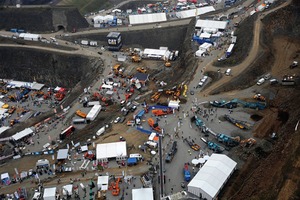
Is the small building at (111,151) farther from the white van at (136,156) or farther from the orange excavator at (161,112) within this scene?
the orange excavator at (161,112)

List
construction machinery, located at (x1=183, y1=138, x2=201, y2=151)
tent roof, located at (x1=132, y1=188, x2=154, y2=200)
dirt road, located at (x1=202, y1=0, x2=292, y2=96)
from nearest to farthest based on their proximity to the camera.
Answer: tent roof, located at (x1=132, y1=188, x2=154, y2=200), construction machinery, located at (x1=183, y1=138, x2=201, y2=151), dirt road, located at (x1=202, y1=0, x2=292, y2=96)

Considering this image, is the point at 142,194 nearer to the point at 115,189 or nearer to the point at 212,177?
the point at 115,189

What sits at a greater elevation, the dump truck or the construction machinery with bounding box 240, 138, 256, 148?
the dump truck

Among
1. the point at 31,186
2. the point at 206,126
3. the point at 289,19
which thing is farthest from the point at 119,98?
the point at 289,19

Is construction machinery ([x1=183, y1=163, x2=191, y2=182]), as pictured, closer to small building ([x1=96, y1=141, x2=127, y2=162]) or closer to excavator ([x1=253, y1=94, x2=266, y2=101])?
small building ([x1=96, y1=141, x2=127, y2=162])

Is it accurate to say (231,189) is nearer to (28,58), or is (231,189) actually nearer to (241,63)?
(241,63)

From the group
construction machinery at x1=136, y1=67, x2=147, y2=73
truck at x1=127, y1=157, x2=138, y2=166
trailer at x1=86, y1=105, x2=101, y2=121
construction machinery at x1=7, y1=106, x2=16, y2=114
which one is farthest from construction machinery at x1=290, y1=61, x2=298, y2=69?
construction machinery at x1=7, y1=106, x2=16, y2=114
